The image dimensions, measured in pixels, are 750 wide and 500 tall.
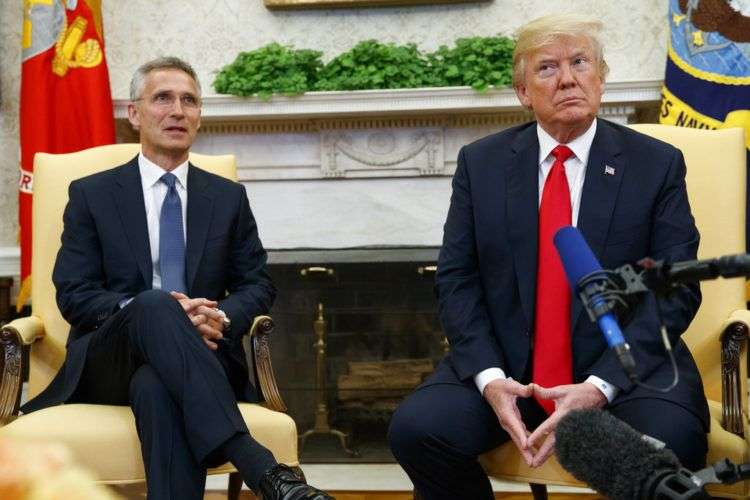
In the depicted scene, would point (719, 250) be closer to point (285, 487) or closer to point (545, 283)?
point (545, 283)

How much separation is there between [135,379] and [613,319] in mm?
1523

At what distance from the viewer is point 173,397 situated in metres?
2.03

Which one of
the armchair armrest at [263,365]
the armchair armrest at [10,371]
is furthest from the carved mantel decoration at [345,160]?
the armchair armrest at [10,371]

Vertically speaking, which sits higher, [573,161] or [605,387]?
[573,161]

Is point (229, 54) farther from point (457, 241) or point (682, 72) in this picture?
point (457, 241)

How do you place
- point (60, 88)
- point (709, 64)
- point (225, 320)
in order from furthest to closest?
point (60, 88), point (709, 64), point (225, 320)

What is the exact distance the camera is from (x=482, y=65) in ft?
13.1

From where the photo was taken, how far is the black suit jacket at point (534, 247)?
194cm

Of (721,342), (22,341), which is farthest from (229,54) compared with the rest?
(721,342)

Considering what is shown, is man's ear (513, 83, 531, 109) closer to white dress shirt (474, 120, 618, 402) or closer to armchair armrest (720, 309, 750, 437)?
white dress shirt (474, 120, 618, 402)

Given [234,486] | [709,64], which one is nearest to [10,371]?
[234,486]

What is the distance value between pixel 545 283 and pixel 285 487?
74cm

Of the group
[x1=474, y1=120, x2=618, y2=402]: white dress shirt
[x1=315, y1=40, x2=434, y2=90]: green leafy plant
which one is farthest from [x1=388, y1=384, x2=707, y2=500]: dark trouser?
[x1=315, y1=40, x2=434, y2=90]: green leafy plant

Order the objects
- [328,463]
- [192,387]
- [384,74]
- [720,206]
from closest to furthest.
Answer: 1. [192,387]
2. [720,206]
3. [328,463]
4. [384,74]
